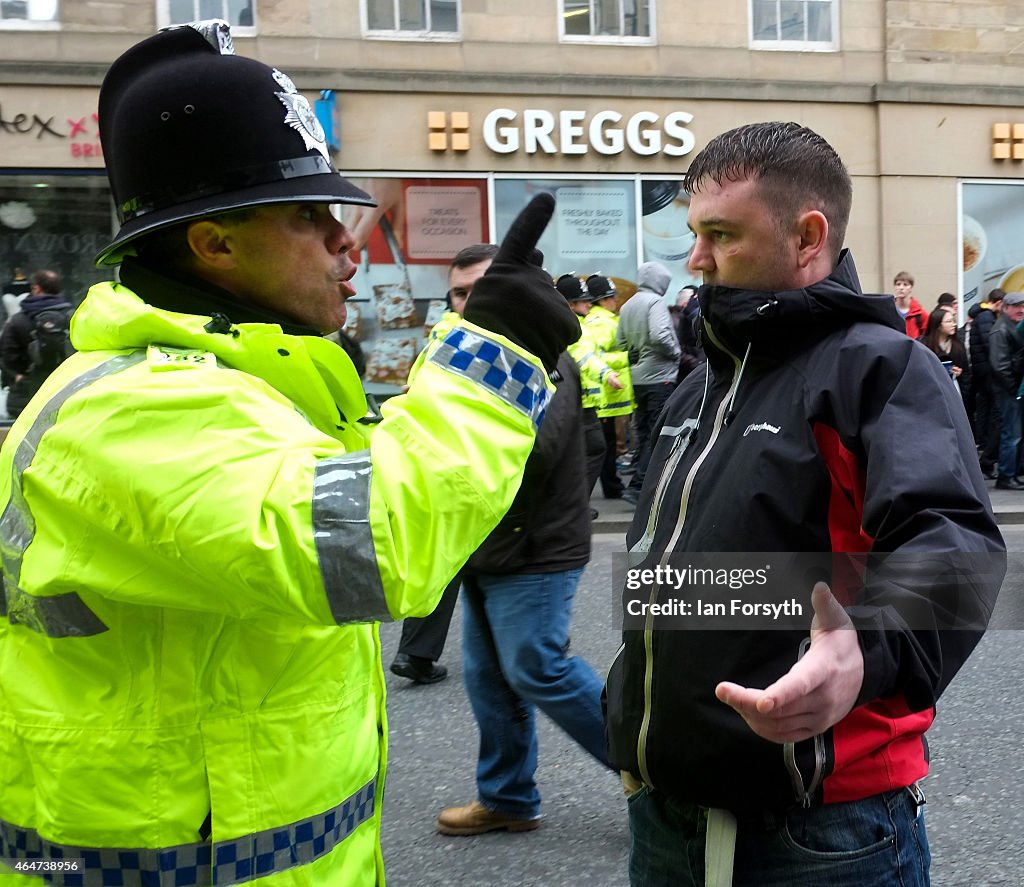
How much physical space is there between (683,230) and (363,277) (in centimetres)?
377

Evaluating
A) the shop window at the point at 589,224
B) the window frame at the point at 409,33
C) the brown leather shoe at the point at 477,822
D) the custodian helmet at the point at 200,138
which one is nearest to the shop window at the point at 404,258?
the shop window at the point at 589,224

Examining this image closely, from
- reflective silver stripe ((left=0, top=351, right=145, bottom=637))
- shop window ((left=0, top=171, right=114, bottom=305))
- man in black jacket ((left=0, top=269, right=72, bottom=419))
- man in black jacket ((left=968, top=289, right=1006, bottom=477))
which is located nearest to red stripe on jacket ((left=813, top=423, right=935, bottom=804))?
reflective silver stripe ((left=0, top=351, right=145, bottom=637))

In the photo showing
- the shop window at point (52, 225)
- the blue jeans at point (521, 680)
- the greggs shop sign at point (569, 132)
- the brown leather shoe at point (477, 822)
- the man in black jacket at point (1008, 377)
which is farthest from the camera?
the greggs shop sign at point (569, 132)

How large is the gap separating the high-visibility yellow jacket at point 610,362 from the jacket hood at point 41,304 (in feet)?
13.1

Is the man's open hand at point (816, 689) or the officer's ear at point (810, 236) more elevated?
the officer's ear at point (810, 236)

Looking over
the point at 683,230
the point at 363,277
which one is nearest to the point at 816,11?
Answer: the point at 683,230

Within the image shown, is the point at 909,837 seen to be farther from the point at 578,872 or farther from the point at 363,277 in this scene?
the point at 363,277

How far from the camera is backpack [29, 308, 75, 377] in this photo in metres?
8.27

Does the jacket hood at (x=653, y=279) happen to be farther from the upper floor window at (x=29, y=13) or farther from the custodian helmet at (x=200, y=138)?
the custodian helmet at (x=200, y=138)

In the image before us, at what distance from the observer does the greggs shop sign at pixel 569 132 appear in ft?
43.8

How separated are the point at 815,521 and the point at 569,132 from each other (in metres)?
12.4

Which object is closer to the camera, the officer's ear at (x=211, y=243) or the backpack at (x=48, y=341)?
the officer's ear at (x=211, y=243)

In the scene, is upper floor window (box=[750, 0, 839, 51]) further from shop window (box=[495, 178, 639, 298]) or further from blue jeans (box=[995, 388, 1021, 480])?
blue jeans (box=[995, 388, 1021, 480])

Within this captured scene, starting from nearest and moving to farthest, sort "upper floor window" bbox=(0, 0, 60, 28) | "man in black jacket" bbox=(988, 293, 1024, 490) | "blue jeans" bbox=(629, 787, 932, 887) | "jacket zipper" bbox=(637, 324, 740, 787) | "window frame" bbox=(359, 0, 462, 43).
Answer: "blue jeans" bbox=(629, 787, 932, 887) → "jacket zipper" bbox=(637, 324, 740, 787) → "man in black jacket" bbox=(988, 293, 1024, 490) → "upper floor window" bbox=(0, 0, 60, 28) → "window frame" bbox=(359, 0, 462, 43)
